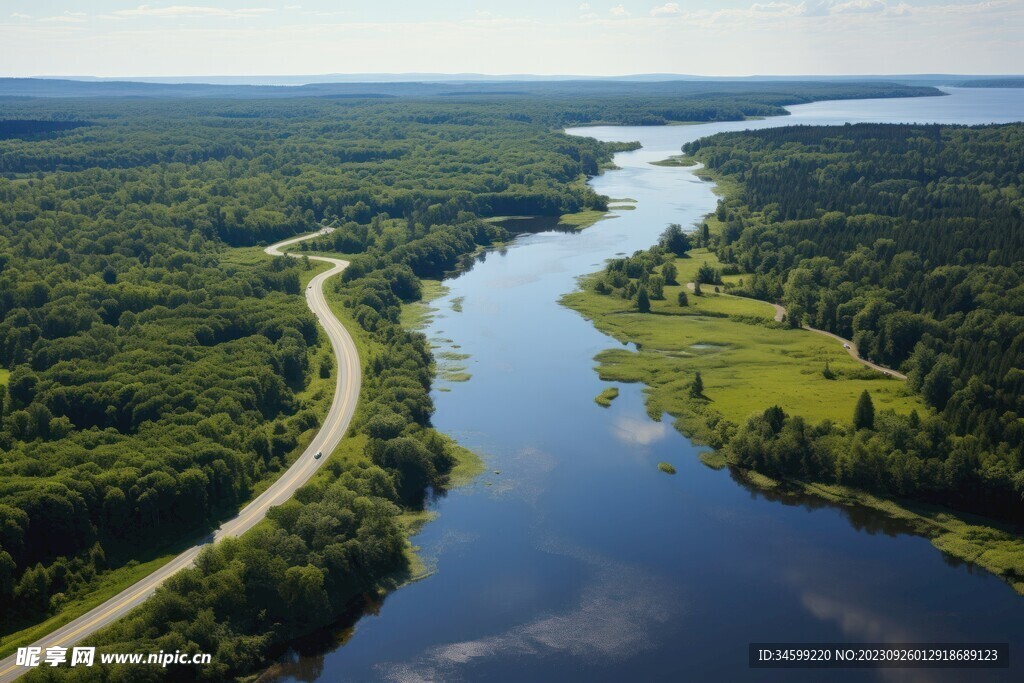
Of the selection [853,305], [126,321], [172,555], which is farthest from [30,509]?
[853,305]

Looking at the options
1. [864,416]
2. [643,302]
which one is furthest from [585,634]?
[643,302]

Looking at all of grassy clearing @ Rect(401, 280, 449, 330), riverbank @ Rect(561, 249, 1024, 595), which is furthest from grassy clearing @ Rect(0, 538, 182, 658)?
grassy clearing @ Rect(401, 280, 449, 330)

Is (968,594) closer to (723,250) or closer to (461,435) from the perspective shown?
(461,435)

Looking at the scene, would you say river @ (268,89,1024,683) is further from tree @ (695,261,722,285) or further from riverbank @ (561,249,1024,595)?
tree @ (695,261,722,285)

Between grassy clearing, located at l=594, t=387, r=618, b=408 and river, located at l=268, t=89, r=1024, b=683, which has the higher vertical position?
grassy clearing, located at l=594, t=387, r=618, b=408

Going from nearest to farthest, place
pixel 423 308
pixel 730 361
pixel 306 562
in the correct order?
pixel 306 562
pixel 730 361
pixel 423 308

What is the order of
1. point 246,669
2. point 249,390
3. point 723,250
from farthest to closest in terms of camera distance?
point 723,250
point 249,390
point 246,669

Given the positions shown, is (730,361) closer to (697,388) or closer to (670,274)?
(697,388)
